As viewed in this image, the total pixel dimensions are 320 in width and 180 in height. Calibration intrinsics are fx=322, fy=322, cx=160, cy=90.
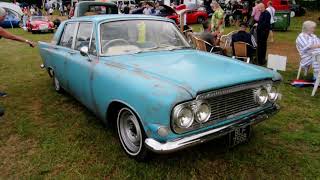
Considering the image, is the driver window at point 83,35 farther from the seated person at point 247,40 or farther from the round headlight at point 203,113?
the seated person at point 247,40

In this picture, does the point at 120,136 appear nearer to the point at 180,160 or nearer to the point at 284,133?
the point at 180,160

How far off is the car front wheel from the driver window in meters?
1.36

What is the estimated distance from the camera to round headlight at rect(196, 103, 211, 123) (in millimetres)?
3088

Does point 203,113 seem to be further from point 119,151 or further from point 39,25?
point 39,25

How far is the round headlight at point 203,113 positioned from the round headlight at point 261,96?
748mm

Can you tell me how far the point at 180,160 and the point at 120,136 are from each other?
76 centimetres

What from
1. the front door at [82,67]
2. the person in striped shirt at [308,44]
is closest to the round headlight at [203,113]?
the front door at [82,67]

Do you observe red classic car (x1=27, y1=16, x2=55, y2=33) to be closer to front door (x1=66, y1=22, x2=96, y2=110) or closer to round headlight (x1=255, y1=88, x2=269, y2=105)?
front door (x1=66, y1=22, x2=96, y2=110)

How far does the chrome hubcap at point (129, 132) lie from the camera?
354 centimetres

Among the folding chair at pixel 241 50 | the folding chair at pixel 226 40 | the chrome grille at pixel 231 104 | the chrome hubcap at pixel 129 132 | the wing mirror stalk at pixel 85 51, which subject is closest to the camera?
the chrome grille at pixel 231 104

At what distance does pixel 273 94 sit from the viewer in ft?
12.3

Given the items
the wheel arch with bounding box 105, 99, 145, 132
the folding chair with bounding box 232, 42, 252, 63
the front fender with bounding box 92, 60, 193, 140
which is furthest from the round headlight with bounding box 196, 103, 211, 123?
the folding chair with bounding box 232, 42, 252, 63

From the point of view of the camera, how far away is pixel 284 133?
14.3ft

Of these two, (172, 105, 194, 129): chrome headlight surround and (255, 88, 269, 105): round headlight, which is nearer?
(172, 105, 194, 129): chrome headlight surround
